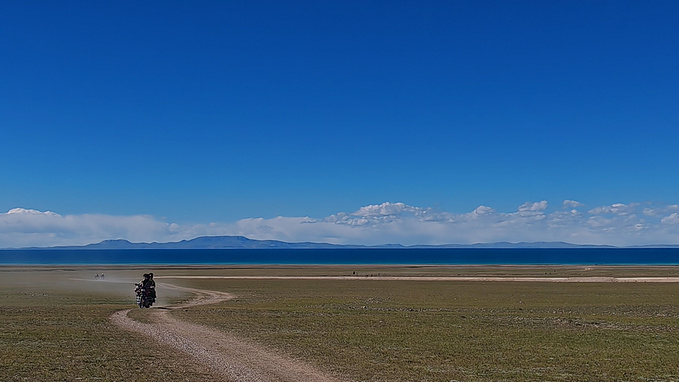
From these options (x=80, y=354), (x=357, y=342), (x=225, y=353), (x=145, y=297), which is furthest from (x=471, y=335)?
(x=145, y=297)

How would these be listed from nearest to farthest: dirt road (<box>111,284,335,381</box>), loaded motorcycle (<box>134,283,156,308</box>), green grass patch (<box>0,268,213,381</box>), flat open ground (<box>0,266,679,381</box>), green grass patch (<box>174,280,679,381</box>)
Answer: green grass patch (<box>0,268,213,381</box>) < dirt road (<box>111,284,335,381</box>) < flat open ground (<box>0,266,679,381</box>) < green grass patch (<box>174,280,679,381</box>) < loaded motorcycle (<box>134,283,156,308</box>)

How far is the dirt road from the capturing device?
17781 mm

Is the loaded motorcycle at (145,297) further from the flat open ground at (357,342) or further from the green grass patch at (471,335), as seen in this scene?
the green grass patch at (471,335)

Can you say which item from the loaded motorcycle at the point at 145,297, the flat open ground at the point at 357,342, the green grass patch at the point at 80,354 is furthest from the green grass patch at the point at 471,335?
the green grass patch at the point at 80,354

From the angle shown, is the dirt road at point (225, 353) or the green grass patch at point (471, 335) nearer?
the dirt road at point (225, 353)

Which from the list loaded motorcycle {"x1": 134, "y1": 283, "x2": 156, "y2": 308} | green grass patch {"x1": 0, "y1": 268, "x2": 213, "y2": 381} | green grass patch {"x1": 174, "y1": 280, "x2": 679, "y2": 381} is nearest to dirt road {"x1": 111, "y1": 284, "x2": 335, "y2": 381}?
green grass patch {"x1": 0, "y1": 268, "x2": 213, "y2": 381}

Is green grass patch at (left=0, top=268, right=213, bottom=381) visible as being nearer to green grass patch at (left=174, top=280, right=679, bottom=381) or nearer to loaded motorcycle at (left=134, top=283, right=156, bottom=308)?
green grass patch at (left=174, top=280, right=679, bottom=381)

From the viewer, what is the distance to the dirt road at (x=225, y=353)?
1778 cm

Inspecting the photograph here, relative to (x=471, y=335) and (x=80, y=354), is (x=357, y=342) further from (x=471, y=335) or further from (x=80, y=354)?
(x=80, y=354)

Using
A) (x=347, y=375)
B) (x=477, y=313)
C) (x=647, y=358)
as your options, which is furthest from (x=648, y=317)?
(x=347, y=375)

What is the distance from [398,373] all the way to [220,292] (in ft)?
141

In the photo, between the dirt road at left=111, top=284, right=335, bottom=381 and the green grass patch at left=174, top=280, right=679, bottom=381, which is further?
the green grass patch at left=174, top=280, right=679, bottom=381

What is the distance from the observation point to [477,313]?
3612cm

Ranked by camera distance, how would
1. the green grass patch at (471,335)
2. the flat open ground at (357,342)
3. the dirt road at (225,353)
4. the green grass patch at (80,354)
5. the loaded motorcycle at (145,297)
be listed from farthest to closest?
the loaded motorcycle at (145,297) < the green grass patch at (471,335) < the flat open ground at (357,342) < the dirt road at (225,353) < the green grass patch at (80,354)
